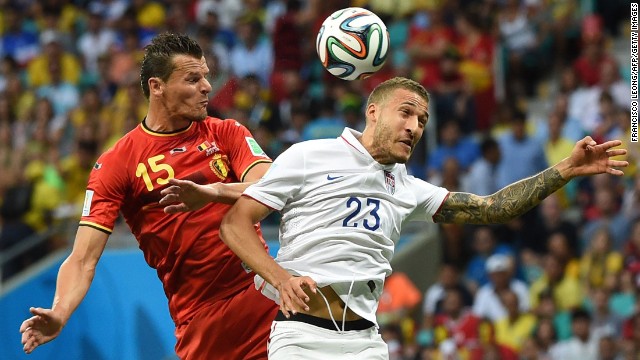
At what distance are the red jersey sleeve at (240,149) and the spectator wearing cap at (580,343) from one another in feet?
17.9

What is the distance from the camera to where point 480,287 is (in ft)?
40.6

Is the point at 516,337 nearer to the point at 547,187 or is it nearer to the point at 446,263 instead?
the point at 446,263

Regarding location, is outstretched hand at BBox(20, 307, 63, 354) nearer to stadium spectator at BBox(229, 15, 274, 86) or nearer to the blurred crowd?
the blurred crowd

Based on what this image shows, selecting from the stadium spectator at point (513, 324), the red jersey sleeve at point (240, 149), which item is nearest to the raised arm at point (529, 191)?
the red jersey sleeve at point (240, 149)

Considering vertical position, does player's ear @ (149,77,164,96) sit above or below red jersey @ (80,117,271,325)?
above

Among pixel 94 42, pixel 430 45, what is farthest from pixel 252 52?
pixel 94 42

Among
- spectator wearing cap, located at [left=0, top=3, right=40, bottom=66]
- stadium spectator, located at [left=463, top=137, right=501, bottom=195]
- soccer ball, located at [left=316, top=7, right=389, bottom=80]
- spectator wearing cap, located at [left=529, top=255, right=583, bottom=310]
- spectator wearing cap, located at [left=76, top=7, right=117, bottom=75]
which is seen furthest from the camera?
spectator wearing cap, located at [left=0, top=3, right=40, bottom=66]

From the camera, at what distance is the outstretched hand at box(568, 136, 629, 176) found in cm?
595

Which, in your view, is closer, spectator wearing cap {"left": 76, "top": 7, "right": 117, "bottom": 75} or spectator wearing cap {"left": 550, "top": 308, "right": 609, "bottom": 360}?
spectator wearing cap {"left": 550, "top": 308, "right": 609, "bottom": 360}

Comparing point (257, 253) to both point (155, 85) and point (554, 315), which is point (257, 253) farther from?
point (554, 315)

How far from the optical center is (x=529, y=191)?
6.20 m

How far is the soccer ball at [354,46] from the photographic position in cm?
677

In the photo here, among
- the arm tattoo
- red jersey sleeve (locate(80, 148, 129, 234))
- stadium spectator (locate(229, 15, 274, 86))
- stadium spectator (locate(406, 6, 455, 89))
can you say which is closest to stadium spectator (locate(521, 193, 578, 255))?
stadium spectator (locate(406, 6, 455, 89))

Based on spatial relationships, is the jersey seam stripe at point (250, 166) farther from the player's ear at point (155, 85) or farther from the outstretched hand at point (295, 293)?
the outstretched hand at point (295, 293)
